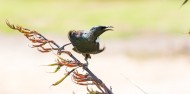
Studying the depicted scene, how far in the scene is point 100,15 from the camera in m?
17.4

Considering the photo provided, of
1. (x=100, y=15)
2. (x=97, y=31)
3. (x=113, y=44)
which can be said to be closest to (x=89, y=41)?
(x=97, y=31)

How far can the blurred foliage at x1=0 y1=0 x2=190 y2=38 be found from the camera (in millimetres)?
15933

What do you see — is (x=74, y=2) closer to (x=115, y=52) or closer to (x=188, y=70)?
(x=115, y=52)

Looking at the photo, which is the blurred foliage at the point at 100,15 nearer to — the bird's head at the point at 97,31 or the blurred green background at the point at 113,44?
the blurred green background at the point at 113,44

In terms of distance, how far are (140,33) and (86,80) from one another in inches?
555

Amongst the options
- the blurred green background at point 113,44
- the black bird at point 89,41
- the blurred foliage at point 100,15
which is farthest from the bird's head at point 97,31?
the blurred foliage at point 100,15

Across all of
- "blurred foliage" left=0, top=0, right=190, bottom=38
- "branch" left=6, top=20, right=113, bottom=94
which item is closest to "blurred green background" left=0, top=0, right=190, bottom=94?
"blurred foliage" left=0, top=0, right=190, bottom=38

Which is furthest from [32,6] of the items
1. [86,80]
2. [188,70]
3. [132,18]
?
[86,80]

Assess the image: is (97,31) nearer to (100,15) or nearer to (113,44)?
(113,44)

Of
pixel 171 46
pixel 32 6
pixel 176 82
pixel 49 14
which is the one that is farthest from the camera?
pixel 32 6

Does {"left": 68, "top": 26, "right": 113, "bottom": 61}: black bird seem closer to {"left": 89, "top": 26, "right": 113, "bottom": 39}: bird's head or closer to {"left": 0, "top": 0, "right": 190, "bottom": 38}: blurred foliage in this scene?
{"left": 89, "top": 26, "right": 113, "bottom": 39}: bird's head

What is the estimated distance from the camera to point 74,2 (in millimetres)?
20578

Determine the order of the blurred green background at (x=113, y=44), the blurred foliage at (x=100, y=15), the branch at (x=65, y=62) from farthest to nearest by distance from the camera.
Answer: the blurred foliage at (x=100, y=15) → the blurred green background at (x=113, y=44) → the branch at (x=65, y=62)

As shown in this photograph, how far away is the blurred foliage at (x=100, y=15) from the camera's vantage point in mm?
15933
